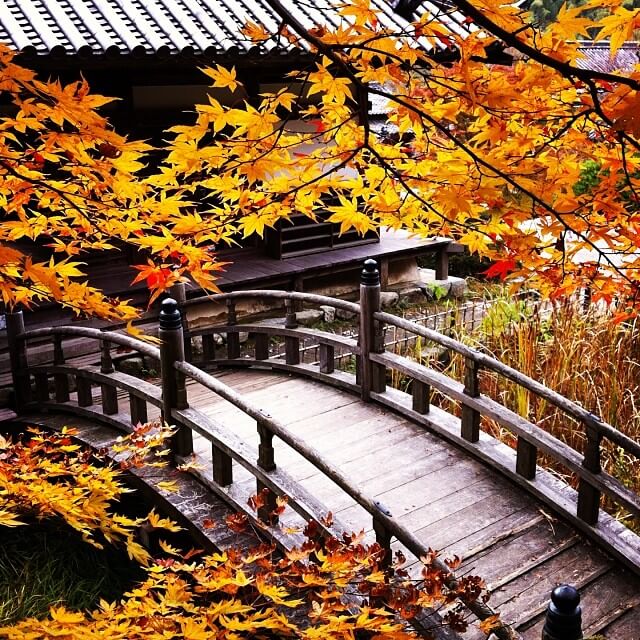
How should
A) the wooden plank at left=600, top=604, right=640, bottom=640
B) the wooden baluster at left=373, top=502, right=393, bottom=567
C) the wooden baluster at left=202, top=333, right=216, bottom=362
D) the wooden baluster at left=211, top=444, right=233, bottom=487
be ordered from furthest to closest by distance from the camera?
the wooden baluster at left=202, top=333, right=216, bottom=362 → the wooden baluster at left=211, top=444, right=233, bottom=487 → the wooden plank at left=600, top=604, right=640, bottom=640 → the wooden baluster at left=373, top=502, right=393, bottom=567

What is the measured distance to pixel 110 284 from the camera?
8445mm

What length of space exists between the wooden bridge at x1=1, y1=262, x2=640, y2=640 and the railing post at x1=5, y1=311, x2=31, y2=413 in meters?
0.01

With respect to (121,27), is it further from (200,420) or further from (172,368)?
(200,420)

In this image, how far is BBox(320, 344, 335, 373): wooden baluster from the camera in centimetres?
650

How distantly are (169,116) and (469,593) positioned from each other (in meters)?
7.18

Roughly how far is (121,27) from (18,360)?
3.47 m

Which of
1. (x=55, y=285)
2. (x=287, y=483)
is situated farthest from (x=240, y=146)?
(x=287, y=483)

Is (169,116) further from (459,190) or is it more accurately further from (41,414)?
(459,190)

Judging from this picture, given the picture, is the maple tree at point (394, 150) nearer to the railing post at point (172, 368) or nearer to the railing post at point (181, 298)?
the railing post at point (172, 368)

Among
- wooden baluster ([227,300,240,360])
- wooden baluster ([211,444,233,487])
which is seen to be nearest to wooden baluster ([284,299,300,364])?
wooden baluster ([227,300,240,360])

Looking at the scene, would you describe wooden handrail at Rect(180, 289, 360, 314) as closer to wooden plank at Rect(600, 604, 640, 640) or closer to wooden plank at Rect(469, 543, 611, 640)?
wooden plank at Rect(469, 543, 611, 640)

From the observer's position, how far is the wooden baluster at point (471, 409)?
507 centimetres

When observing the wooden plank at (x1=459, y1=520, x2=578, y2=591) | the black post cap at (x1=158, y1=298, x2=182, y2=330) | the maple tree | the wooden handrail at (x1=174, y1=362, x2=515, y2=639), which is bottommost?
the wooden plank at (x1=459, y1=520, x2=578, y2=591)

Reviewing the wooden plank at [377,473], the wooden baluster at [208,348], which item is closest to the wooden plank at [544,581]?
the wooden plank at [377,473]
